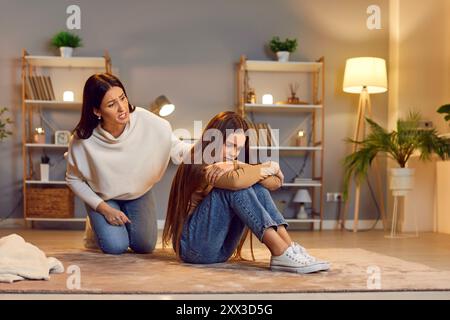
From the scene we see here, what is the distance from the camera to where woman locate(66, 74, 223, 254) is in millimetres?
2676

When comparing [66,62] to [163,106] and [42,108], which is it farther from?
[163,106]

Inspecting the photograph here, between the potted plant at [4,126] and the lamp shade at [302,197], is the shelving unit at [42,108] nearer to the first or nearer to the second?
the potted plant at [4,126]

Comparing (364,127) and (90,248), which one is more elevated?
(364,127)

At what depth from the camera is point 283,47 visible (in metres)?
5.02

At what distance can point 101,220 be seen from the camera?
8.95 ft

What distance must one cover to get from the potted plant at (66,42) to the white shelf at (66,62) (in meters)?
0.07

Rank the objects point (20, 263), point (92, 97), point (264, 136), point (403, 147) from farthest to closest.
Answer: point (264, 136) → point (403, 147) → point (92, 97) → point (20, 263)

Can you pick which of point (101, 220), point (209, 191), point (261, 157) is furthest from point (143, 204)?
point (261, 157)

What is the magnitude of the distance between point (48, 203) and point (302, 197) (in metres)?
2.13

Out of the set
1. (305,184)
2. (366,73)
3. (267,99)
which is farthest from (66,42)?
(366,73)

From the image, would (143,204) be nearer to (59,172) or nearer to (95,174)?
(95,174)

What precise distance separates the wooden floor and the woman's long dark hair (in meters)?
0.92

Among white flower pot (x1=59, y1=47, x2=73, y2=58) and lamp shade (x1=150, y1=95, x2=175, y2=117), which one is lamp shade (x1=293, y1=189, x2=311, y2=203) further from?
white flower pot (x1=59, y1=47, x2=73, y2=58)

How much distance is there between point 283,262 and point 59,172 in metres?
3.31
